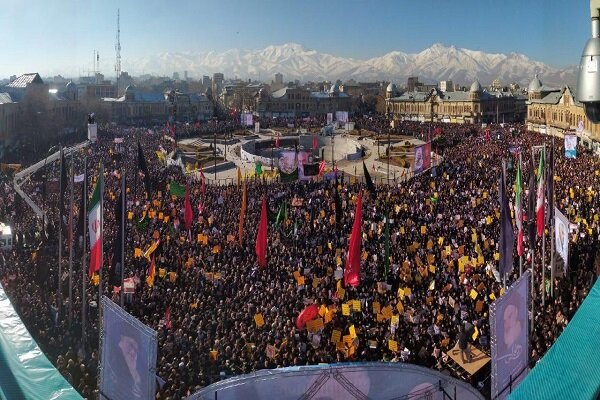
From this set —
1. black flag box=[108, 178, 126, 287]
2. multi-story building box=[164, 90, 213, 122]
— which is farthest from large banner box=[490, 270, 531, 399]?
multi-story building box=[164, 90, 213, 122]

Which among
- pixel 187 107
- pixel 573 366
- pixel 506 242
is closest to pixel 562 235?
pixel 506 242

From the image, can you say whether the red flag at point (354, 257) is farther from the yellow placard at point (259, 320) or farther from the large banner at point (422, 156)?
the large banner at point (422, 156)

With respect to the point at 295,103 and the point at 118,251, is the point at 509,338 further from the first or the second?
the point at 295,103

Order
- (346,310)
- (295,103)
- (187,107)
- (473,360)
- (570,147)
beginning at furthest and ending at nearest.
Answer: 1. (295,103)
2. (187,107)
3. (570,147)
4. (346,310)
5. (473,360)

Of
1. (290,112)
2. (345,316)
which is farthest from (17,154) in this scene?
(290,112)

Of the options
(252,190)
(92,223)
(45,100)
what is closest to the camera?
(92,223)

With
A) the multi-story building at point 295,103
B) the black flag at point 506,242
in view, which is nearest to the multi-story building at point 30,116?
the multi-story building at point 295,103

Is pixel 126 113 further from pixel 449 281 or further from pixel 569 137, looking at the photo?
pixel 449 281

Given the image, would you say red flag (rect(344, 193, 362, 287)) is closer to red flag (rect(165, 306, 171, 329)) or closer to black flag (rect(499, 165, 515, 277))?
black flag (rect(499, 165, 515, 277))
